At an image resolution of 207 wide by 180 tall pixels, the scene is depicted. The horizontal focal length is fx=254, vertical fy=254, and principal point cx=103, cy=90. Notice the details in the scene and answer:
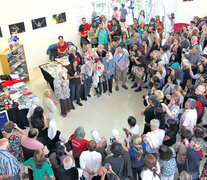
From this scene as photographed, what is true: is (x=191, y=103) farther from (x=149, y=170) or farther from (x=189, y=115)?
(x=149, y=170)

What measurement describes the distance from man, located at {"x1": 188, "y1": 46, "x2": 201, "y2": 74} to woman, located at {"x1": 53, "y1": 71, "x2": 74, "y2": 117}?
12.3ft

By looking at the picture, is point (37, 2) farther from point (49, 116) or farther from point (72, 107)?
point (49, 116)

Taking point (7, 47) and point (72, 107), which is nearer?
point (72, 107)

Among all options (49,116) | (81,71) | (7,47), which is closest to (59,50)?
(7,47)

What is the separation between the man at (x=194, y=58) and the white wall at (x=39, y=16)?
212 inches

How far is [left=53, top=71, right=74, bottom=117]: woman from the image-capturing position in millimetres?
6820

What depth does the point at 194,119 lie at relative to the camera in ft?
17.6

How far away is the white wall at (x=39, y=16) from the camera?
9.11 m

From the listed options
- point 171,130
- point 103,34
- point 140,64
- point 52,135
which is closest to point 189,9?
point 103,34

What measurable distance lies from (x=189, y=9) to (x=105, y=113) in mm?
8994

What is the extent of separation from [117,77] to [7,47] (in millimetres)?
4206

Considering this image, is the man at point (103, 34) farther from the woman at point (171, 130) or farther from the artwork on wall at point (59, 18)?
the woman at point (171, 130)

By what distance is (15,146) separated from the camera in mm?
5055

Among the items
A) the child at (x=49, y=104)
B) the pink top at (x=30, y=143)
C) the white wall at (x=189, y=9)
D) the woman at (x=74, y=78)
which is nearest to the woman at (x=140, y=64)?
the woman at (x=74, y=78)
